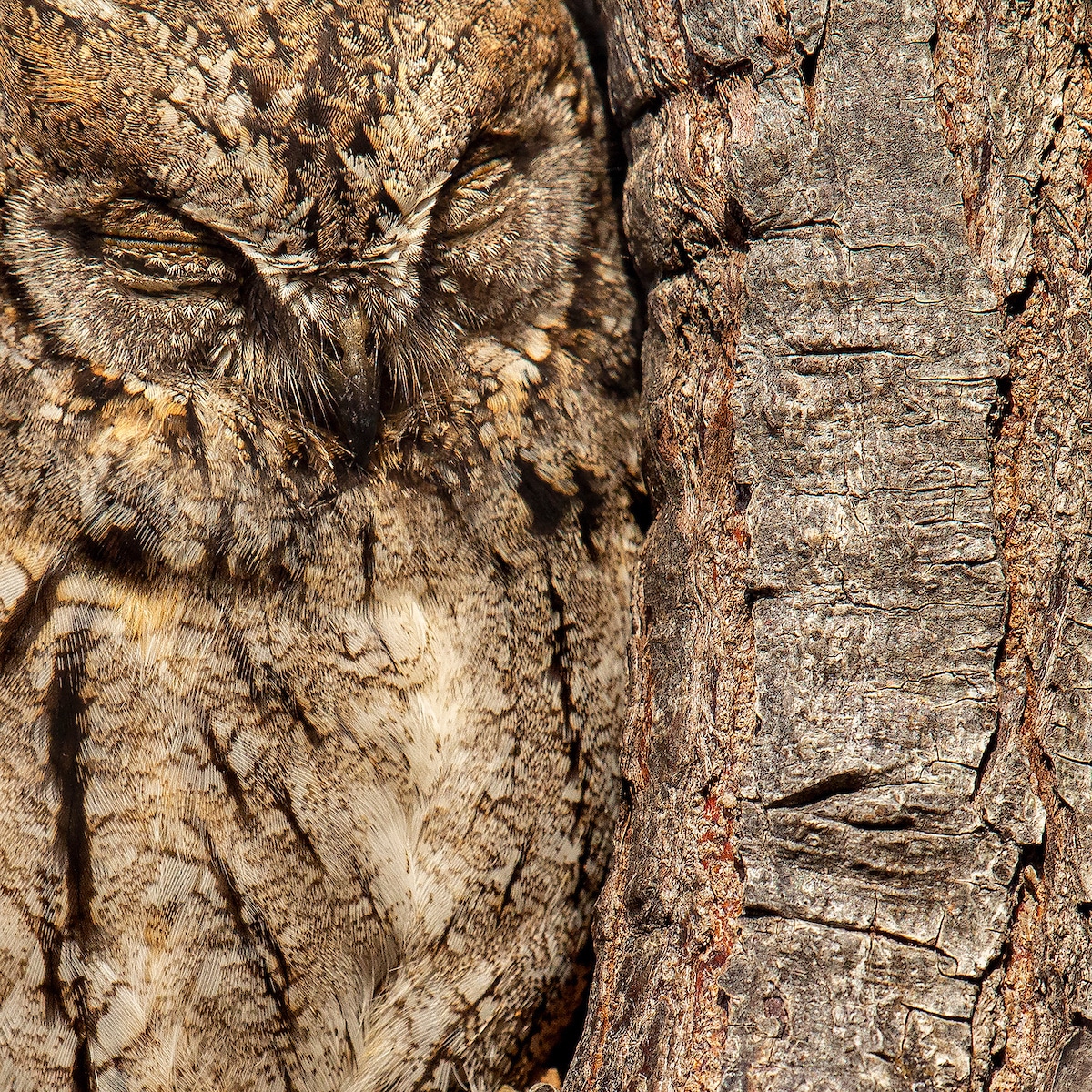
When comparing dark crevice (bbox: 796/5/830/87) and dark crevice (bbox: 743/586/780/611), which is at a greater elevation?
dark crevice (bbox: 796/5/830/87)

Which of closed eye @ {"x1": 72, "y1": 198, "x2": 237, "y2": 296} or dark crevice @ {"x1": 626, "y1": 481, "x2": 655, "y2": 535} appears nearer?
closed eye @ {"x1": 72, "y1": 198, "x2": 237, "y2": 296}

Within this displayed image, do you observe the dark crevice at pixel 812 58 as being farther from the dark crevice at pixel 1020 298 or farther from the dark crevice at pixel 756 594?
the dark crevice at pixel 756 594

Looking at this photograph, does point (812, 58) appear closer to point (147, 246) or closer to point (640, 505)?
point (640, 505)

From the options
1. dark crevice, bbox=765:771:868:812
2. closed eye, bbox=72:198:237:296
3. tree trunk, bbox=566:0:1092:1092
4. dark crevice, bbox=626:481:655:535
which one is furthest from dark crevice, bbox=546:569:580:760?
closed eye, bbox=72:198:237:296

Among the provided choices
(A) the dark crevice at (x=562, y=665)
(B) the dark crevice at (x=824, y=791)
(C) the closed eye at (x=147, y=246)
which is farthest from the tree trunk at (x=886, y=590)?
(C) the closed eye at (x=147, y=246)

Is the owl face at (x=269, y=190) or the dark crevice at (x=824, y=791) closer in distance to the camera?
the dark crevice at (x=824, y=791)

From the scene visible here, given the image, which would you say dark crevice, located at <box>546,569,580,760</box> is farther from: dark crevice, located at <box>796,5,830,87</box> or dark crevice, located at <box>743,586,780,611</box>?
dark crevice, located at <box>796,5,830,87</box>

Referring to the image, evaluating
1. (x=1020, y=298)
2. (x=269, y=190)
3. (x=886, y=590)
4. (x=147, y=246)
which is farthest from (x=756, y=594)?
(x=147, y=246)
